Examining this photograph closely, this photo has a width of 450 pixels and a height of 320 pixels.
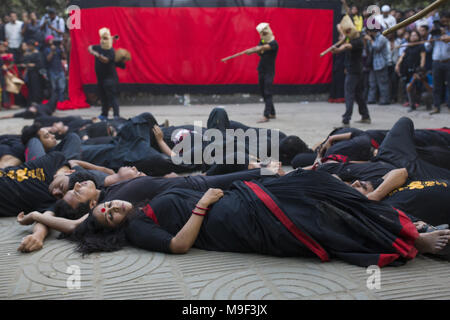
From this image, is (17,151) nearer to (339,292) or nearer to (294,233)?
(294,233)

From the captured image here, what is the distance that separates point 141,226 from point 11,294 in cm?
77

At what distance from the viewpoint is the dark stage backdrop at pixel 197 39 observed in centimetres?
1045

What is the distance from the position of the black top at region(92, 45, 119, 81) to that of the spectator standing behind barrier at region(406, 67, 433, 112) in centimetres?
597

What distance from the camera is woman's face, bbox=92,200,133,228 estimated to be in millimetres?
2713

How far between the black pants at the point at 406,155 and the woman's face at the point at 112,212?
1.97m

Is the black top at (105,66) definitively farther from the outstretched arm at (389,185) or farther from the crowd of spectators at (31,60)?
the outstretched arm at (389,185)

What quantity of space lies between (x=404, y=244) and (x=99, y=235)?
71.6 inches

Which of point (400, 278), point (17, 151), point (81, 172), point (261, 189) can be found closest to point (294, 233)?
point (261, 189)

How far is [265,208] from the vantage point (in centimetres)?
249

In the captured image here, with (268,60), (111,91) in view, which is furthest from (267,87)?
(111,91)

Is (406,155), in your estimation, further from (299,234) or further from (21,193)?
(21,193)

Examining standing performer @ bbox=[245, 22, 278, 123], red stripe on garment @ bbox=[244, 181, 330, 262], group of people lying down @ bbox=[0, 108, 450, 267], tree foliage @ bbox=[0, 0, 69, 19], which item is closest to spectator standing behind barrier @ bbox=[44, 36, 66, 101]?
standing performer @ bbox=[245, 22, 278, 123]

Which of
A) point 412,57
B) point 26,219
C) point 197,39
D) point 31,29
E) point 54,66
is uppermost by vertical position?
point 31,29

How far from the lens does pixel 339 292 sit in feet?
6.98
